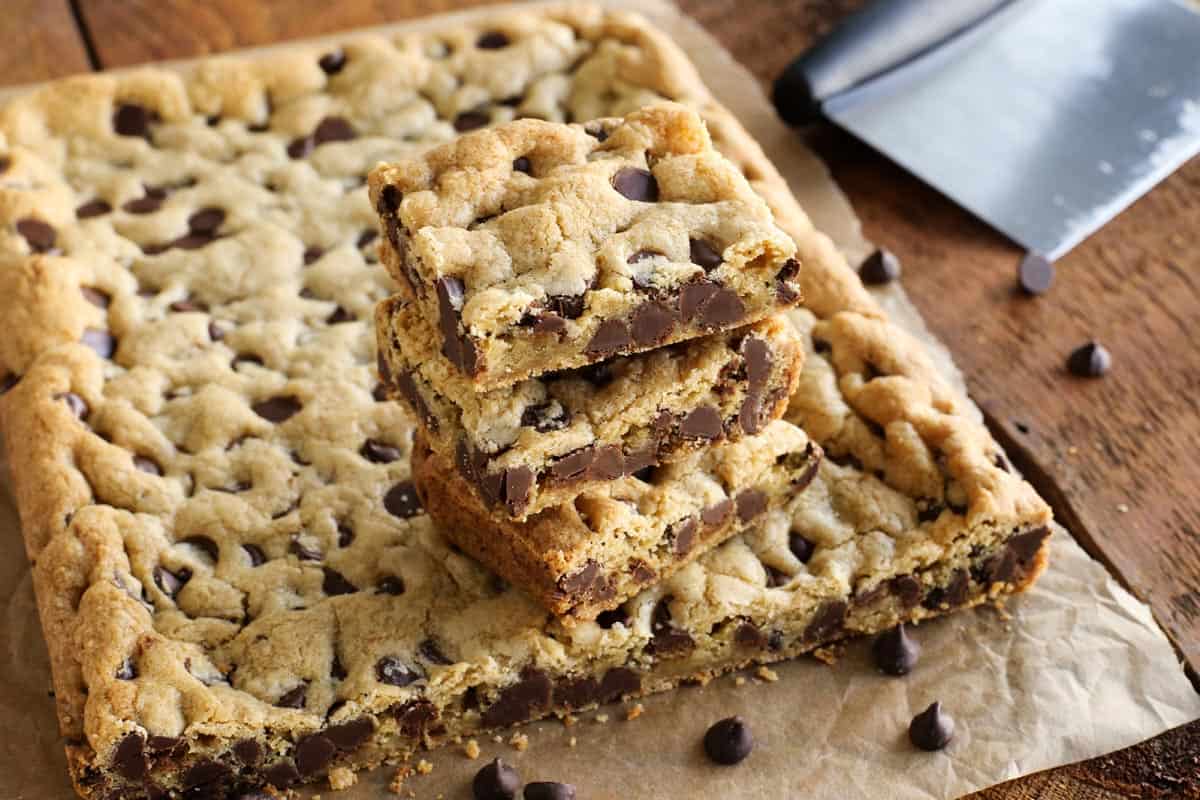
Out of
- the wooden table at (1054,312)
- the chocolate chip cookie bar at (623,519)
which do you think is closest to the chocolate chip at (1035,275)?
the wooden table at (1054,312)

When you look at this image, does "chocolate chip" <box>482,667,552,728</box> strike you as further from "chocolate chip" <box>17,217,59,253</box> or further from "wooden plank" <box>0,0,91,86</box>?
"wooden plank" <box>0,0,91,86</box>

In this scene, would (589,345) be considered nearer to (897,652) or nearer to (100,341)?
(897,652)

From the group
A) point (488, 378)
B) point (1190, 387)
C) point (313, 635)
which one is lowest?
point (1190, 387)

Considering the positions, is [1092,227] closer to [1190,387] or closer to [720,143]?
[1190,387]

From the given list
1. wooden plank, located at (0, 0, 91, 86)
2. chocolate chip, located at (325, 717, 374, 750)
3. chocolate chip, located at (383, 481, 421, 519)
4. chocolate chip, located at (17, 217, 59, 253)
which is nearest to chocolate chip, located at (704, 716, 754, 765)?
chocolate chip, located at (325, 717, 374, 750)

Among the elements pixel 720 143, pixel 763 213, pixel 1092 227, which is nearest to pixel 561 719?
pixel 763 213

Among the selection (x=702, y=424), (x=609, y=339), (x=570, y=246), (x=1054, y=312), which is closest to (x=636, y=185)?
(x=570, y=246)
